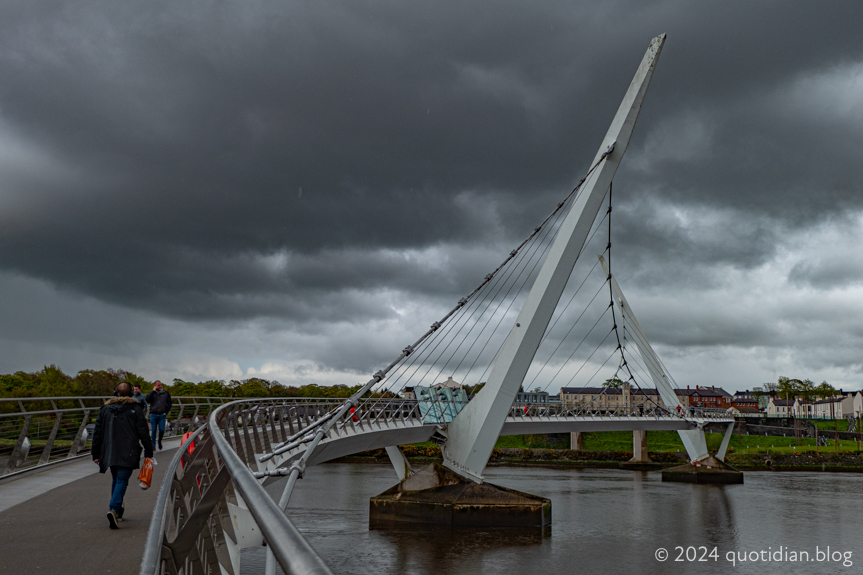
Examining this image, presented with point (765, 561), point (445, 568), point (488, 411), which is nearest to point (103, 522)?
point (445, 568)

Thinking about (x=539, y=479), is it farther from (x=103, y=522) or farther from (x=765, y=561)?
(x=103, y=522)

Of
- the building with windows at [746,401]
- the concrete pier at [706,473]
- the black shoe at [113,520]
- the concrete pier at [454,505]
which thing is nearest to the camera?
the black shoe at [113,520]

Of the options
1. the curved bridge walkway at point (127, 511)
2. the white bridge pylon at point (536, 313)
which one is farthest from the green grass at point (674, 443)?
the curved bridge walkway at point (127, 511)

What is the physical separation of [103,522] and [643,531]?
21540mm

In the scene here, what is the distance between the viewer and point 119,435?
22.6 feet

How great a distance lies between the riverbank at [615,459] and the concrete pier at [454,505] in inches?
1297

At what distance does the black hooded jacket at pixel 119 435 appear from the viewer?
269 inches

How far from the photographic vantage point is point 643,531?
967 inches

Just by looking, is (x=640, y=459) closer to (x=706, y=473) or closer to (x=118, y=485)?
(x=706, y=473)

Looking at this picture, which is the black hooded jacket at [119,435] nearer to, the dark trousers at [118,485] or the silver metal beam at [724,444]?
the dark trousers at [118,485]

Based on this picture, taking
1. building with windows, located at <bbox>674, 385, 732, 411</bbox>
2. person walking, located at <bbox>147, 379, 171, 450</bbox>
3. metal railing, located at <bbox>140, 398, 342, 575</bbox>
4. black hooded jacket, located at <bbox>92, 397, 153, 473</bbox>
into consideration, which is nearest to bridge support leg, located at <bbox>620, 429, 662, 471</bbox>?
person walking, located at <bbox>147, 379, 171, 450</bbox>

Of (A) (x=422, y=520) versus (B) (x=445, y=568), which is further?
(A) (x=422, y=520)

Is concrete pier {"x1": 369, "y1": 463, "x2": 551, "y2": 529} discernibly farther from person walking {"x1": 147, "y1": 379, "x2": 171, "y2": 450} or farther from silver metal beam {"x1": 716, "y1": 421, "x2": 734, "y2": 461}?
silver metal beam {"x1": 716, "y1": 421, "x2": 734, "y2": 461}

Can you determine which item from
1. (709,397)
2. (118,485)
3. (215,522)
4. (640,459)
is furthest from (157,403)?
(709,397)
